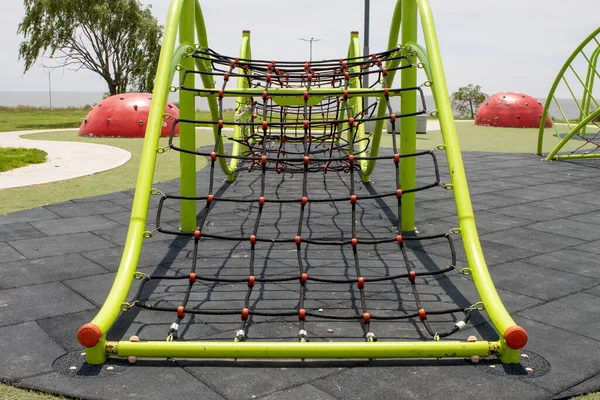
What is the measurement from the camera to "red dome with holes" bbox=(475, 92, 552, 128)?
57.0 ft

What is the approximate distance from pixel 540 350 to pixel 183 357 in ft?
4.79

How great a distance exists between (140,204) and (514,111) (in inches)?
638

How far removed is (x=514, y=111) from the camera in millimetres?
17359

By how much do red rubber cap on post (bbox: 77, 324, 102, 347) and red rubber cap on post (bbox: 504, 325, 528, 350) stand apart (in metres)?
1.57

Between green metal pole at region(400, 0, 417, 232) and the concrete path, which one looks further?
the concrete path

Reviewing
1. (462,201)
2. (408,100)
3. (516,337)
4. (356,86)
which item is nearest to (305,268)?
(462,201)

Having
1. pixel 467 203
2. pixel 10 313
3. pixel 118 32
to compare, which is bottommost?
pixel 10 313

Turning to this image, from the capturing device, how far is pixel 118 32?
2416 cm

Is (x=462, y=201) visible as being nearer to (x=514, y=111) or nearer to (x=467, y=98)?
(x=514, y=111)

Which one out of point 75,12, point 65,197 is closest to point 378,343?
point 65,197

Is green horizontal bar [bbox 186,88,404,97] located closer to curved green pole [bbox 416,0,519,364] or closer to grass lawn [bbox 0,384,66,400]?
curved green pole [bbox 416,0,519,364]

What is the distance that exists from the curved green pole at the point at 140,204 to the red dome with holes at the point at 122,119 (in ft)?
32.6

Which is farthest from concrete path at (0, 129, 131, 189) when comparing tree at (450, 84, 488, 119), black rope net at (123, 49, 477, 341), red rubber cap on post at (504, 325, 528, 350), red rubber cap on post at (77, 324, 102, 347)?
tree at (450, 84, 488, 119)

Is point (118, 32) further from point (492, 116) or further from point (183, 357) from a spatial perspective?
point (183, 357)
